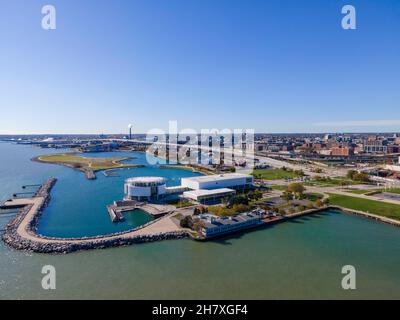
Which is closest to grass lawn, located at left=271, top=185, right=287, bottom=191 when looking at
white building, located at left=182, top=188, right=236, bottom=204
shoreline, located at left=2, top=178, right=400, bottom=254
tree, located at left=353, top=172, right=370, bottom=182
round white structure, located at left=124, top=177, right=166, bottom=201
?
white building, located at left=182, top=188, right=236, bottom=204

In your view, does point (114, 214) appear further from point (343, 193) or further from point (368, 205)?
point (343, 193)

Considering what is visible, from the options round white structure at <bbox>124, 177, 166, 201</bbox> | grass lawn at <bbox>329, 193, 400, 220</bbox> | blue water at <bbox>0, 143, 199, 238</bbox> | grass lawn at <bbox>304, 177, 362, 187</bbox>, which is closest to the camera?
blue water at <bbox>0, 143, 199, 238</bbox>

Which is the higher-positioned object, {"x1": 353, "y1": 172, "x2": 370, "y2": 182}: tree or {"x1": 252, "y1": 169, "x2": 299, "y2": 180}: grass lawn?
{"x1": 353, "y1": 172, "x2": 370, "y2": 182}: tree

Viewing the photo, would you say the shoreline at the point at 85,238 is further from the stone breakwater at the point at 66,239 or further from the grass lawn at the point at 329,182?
the grass lawn at the point at 329,182

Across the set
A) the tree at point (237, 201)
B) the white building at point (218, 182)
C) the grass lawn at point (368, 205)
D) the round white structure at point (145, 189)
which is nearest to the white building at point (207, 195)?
the white building at point (218, 182)

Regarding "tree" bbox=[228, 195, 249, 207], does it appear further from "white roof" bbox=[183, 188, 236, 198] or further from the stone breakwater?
the stone breakwater
